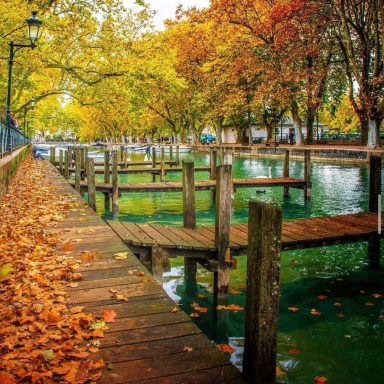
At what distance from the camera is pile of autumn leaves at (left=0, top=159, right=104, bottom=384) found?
2.96m

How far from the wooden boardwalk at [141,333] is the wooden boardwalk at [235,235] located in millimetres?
1518

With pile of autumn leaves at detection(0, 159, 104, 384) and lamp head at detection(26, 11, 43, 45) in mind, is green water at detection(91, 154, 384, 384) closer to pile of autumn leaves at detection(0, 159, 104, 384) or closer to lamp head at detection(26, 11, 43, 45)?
pile of autumn leaves at detection(0, 159, 104, 384)

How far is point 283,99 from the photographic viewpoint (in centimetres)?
3522

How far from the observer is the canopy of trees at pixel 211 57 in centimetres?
2216

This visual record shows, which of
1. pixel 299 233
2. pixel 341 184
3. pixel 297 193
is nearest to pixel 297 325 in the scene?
pixel 299 233

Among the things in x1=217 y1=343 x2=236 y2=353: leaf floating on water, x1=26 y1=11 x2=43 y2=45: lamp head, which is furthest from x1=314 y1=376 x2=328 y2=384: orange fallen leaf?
x1=26 y1=11 x2=43 y2=45: lamp head

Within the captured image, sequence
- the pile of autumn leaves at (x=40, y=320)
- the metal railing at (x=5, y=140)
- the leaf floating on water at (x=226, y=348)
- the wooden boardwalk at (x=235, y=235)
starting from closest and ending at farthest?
the pile of autumn leaves at (x=40, y=320) → the leaf floating on water at (x=226, y=348) → the wooden boardwalk at (x=235, y=235) → the metal railing at (x=5, y=140)

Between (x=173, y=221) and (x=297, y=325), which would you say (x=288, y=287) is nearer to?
(x=297, y=325)

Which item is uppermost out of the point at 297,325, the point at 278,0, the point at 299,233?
the point at 278,0

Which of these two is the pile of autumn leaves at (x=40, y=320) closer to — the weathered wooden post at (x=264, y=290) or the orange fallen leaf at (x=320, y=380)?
the weathered wooden post at (x=264, y=290)

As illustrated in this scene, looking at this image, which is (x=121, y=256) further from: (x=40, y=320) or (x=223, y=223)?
(x=40, y=320)

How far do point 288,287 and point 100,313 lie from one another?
212 inches

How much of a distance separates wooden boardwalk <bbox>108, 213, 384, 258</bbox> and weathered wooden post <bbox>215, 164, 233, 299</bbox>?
0.60ft

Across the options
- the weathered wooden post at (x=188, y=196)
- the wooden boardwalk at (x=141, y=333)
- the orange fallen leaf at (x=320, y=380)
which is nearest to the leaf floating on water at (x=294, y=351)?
the orange fallen leaf at (x=320, y=380)
